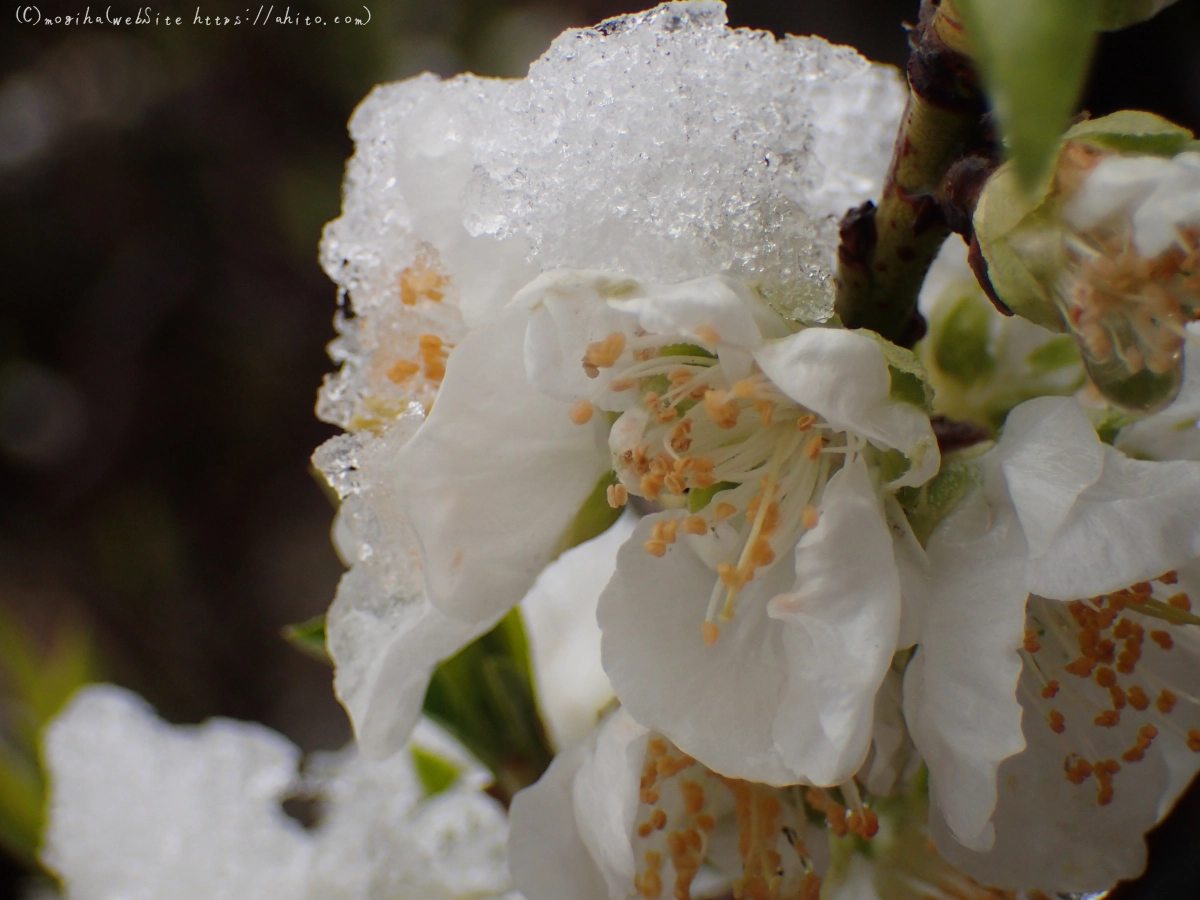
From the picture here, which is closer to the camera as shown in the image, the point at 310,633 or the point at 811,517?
the point at 811,517

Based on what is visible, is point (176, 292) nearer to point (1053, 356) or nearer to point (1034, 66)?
point (1053, 356)

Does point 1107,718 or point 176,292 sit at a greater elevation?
point 1107,718

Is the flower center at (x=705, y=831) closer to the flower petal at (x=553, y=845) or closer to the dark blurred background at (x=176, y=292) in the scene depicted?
the flower petal at (x=553, y=845)

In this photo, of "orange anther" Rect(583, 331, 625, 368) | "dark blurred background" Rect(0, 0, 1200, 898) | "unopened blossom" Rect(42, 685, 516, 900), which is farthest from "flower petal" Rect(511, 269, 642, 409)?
"dark blurred background" Rect(0, 0, 1200, 898)

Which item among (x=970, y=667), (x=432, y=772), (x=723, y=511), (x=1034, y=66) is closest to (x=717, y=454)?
(x=723, y=511)

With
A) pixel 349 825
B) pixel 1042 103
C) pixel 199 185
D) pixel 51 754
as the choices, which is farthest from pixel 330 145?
pixel 1042 103

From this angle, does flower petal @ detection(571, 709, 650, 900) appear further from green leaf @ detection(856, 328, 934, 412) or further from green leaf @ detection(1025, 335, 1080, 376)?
green leaf @ detection(1025, 335, 1080, 376)
